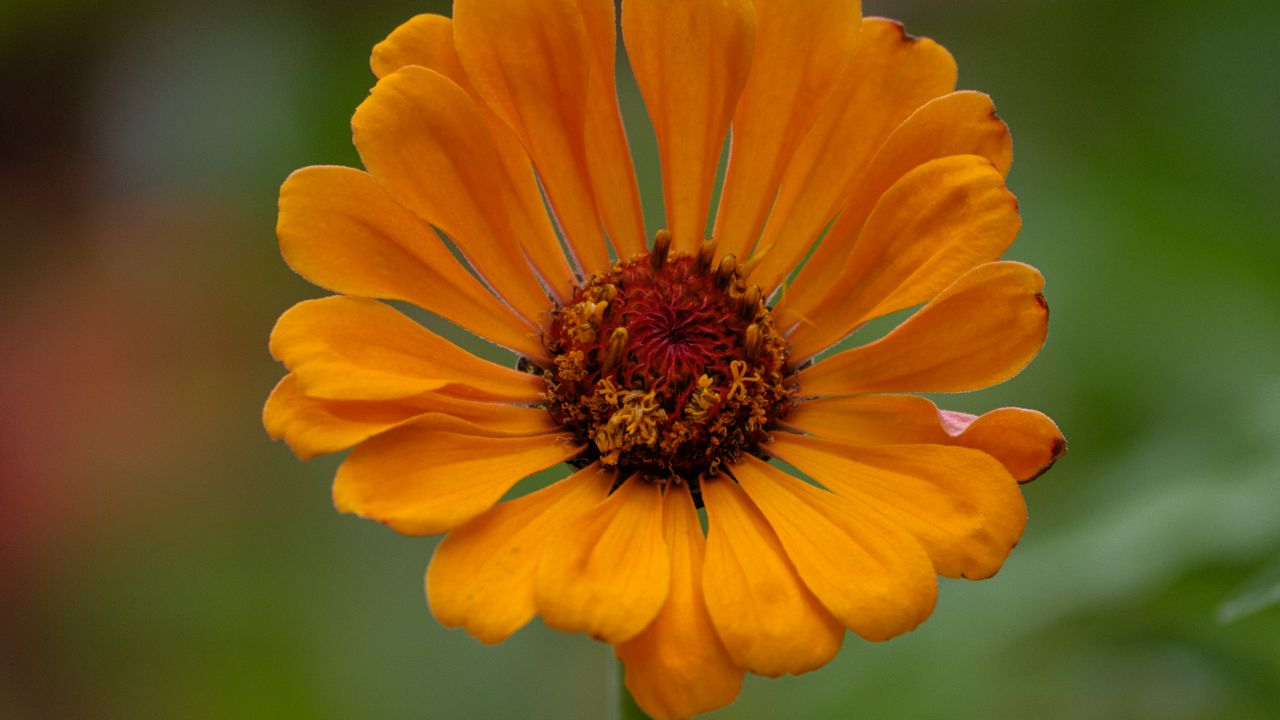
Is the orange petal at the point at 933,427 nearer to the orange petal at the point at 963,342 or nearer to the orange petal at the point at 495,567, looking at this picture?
the orange petal at the point at 963,342

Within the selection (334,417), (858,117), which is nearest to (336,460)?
(334,417)

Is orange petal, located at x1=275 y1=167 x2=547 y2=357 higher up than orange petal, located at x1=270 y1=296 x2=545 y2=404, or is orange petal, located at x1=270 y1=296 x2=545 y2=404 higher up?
orange petal, located at x1=275 y1=167 x2=547 y2=357

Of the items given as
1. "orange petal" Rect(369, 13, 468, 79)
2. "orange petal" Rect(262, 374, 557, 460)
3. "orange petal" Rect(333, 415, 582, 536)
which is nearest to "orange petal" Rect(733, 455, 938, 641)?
"orange petal" Rect(333, 415, 582, 536)

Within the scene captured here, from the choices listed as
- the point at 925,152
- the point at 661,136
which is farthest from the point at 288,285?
the point at 925,152

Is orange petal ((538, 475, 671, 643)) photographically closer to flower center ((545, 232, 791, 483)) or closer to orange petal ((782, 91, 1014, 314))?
flower center ((545, 232, 791, 483))

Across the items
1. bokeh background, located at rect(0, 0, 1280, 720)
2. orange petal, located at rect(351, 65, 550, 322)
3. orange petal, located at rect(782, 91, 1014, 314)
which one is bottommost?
bokeh background, located at rect(0, 0, 1280, 720)

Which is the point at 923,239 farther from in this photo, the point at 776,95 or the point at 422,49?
the point at 422,49
